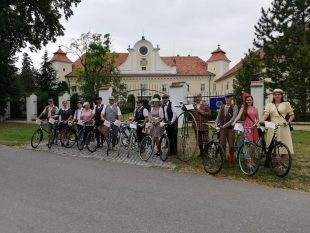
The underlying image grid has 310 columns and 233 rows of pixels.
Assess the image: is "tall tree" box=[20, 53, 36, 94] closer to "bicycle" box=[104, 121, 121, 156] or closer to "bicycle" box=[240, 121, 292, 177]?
"bicycle" box=[104, 121, 121, 156]

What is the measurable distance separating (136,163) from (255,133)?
350 cm

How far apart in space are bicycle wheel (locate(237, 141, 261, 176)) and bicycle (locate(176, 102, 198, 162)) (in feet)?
6.71

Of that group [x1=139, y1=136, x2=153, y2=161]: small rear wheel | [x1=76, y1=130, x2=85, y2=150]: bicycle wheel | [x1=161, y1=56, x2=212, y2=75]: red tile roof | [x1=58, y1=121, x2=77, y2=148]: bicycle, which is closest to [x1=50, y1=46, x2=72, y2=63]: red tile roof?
[x1=161, y1=56, x2=212, y2=75]: red tile roof

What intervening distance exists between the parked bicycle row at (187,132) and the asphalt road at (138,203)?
1.12 m

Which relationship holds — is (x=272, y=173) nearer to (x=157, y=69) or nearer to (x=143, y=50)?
(x=157, y=69)

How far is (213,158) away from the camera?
12.5 m

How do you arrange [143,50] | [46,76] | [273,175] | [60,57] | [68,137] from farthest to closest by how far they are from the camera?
[60,57], [143,50], [46,76], [68,137], [273,175]

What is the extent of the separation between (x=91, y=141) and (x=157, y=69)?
68.7m

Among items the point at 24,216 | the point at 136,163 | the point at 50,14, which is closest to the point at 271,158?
the point at 136,163

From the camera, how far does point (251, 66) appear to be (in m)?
47.2

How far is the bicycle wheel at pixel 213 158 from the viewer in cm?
1232

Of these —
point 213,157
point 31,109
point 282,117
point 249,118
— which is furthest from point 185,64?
point 282,117

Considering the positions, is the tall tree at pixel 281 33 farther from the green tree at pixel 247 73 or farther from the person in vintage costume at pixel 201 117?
the person in vintage costume at pixel 201 117

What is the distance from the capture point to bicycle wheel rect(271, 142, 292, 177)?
1155cm
